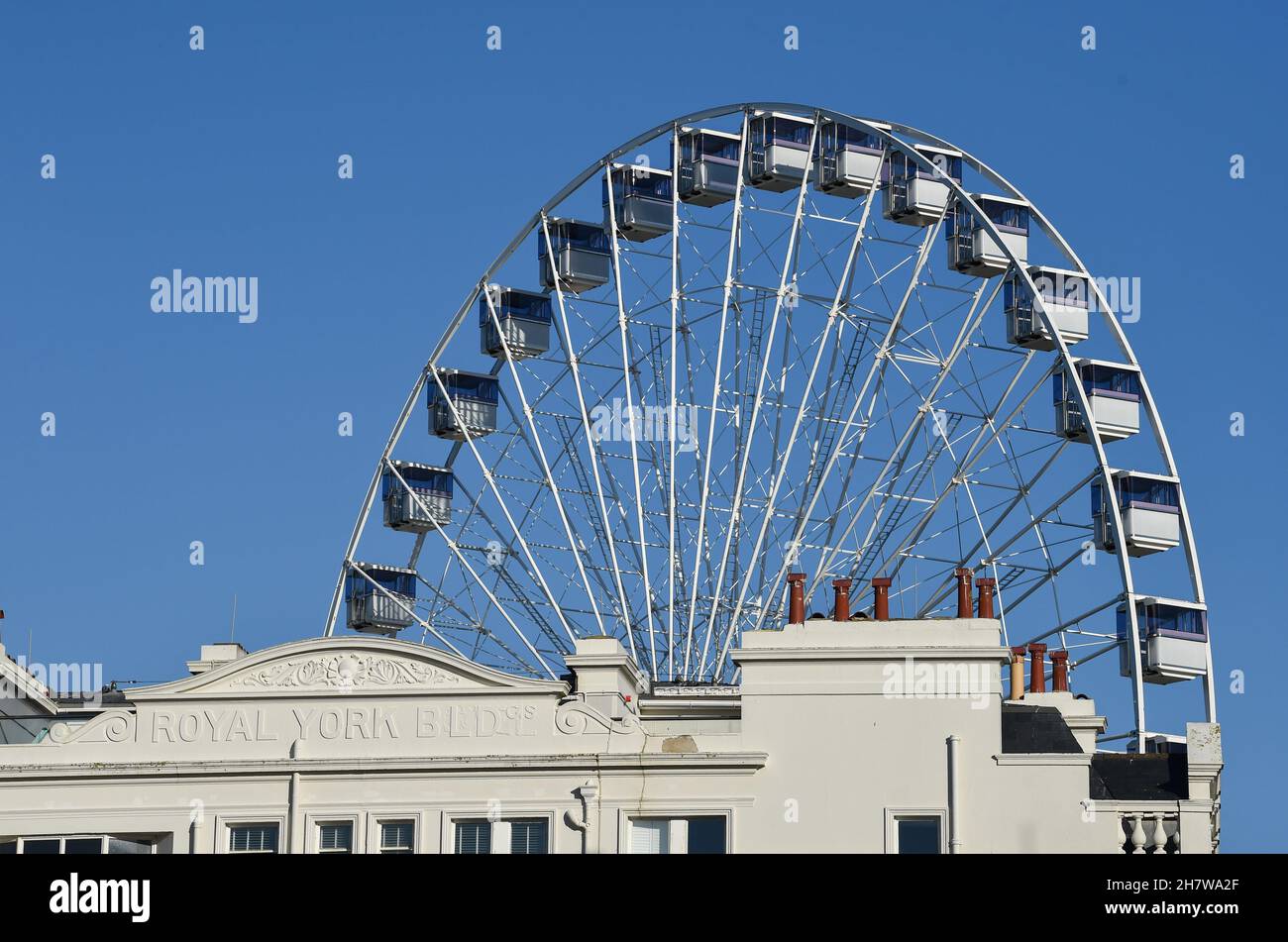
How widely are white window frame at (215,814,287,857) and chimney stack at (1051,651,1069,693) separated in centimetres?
2092

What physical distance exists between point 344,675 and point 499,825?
3356 millimetres

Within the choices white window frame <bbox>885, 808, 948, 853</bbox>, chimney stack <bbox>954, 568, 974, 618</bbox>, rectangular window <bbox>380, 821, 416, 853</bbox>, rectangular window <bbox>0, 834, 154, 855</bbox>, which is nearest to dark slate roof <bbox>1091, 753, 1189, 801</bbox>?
chimney stack <bbox>954, 568, 974, 618</bbox>

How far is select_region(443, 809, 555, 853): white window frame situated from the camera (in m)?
37.5

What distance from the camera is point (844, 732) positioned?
37.6 meters

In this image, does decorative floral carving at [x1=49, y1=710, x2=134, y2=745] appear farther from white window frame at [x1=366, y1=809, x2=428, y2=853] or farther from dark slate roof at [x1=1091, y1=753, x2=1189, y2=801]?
dark slate roof at [x1=1091, y1=753, x2=1189, y2=801]

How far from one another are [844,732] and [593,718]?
3703 millimetres

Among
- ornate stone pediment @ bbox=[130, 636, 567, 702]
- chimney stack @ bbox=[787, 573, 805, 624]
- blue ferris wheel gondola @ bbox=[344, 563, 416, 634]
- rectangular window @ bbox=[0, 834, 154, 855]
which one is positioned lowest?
rectangular window @ bbox=[0, 834, 154, 855]

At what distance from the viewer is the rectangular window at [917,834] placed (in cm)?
3681

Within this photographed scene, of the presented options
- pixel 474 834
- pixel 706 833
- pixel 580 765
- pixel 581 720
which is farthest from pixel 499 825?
pixel 706 833

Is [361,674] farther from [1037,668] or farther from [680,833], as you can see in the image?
[1037,668]

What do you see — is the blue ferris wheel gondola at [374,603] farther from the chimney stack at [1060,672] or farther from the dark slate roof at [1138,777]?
the dark slate roof at [1138,777]

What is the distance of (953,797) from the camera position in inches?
1452
